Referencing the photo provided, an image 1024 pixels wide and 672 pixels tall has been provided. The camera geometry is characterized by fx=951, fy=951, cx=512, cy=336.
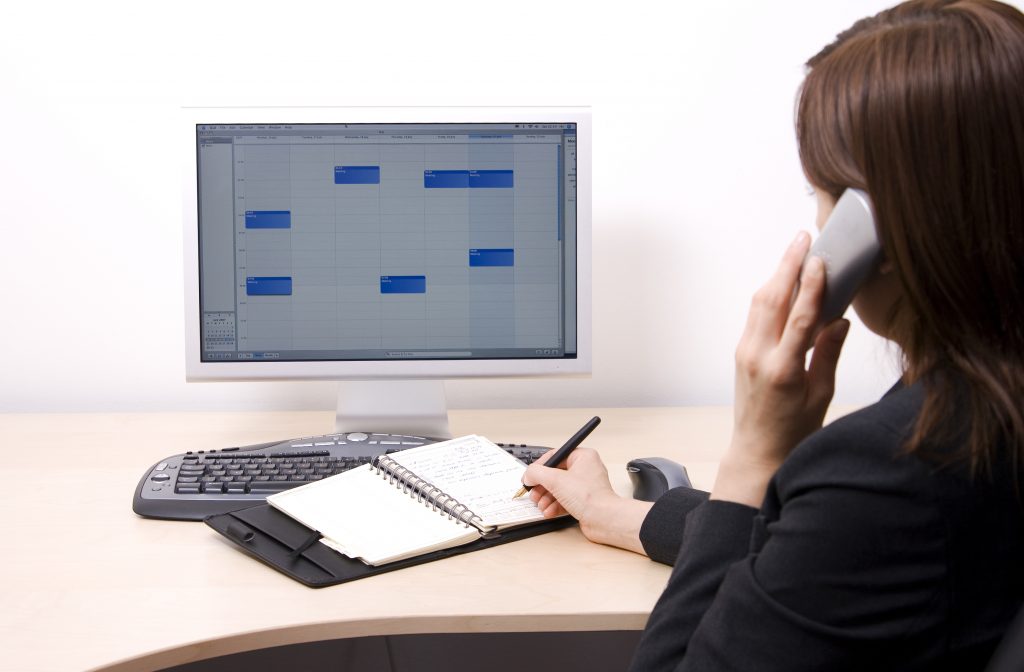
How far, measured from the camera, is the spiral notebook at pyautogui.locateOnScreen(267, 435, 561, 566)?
3.23ft

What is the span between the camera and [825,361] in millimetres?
853

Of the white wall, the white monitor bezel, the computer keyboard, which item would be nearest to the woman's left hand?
the computer keyboard

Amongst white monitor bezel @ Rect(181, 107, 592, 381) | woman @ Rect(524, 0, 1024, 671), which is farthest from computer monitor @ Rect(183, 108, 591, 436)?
woman @ Rect(524, 0, 1024, 671)

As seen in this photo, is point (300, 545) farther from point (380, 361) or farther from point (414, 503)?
point (380, 361)

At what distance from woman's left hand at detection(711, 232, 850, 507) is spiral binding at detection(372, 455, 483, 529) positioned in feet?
1.07

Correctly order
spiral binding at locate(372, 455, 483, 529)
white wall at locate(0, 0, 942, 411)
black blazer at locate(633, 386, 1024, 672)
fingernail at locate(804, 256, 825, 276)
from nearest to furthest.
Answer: black blazer at locate(633, 386, 1024, 672)
fingernail at locate(804, 256, 825, 276)
spiral binding at locate(372, 455, 483, 529)
white wall at locate(0, 0, 942, 411)

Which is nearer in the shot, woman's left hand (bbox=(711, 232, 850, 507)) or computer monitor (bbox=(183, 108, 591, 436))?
woman's left hand (bbox=(711, 232, 850, 507))

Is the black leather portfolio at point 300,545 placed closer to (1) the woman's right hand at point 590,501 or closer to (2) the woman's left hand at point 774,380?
(1) the woman's right hand at point 590,501

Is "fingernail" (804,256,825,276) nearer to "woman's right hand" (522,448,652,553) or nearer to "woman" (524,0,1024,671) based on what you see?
"woman" (524,0,1024,671)

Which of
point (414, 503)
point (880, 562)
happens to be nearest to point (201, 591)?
point (414, 503)

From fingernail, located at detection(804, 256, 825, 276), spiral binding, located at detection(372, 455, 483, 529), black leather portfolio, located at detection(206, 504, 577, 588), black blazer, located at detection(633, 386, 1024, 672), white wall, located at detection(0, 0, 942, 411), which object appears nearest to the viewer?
black blazer, located at detection(633, 386, 1024, 672)

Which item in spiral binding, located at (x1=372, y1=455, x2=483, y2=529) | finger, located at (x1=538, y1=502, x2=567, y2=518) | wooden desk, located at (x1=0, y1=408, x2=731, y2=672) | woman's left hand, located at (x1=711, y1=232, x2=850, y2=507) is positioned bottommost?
wooden desk, located at (x1=0, y1=408, x2=731, y2=672)

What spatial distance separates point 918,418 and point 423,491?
23.9 inches

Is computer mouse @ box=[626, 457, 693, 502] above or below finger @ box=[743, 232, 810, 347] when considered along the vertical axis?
below
